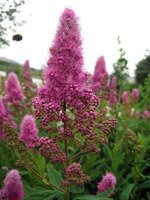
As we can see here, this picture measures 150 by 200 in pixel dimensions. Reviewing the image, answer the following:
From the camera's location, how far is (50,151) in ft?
7.14

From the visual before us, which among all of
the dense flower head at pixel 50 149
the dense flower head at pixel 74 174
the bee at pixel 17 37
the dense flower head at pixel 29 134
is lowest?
the dense flower head at pixel 74 174

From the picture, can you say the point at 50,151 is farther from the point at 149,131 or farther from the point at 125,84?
the point at 125,84

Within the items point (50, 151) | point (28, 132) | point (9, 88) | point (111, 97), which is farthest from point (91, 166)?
point (111, 97)

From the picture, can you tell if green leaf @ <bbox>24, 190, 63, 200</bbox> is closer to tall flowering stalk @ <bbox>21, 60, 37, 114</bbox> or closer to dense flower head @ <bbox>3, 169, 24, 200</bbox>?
dense flower head @ <bbox>3, 169, 24, 200</bbox>

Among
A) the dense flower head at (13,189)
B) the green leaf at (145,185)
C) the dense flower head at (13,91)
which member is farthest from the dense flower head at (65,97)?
the dense flower head at (13,91)

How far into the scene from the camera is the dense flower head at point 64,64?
86.1 inches

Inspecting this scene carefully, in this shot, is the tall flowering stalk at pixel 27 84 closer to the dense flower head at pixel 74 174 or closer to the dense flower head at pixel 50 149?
the dense flower head at pixel 50 149

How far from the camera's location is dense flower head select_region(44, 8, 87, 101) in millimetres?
2188

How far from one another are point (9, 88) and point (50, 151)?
130 inches

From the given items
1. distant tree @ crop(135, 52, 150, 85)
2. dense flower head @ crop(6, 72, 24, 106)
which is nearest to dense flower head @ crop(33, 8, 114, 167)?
dense flower head @ crop(6, 72, 24, 106)

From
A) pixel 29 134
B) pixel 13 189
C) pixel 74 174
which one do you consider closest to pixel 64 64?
pixel 74 174

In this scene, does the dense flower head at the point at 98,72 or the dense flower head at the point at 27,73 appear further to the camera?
the dense flower head at the point at 27,73

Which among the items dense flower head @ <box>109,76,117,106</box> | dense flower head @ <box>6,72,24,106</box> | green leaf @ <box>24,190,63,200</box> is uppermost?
dense flower head @ <box>109,76,117,106</box>

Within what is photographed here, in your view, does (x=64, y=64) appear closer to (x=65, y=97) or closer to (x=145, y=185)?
(x=65, y=97)
